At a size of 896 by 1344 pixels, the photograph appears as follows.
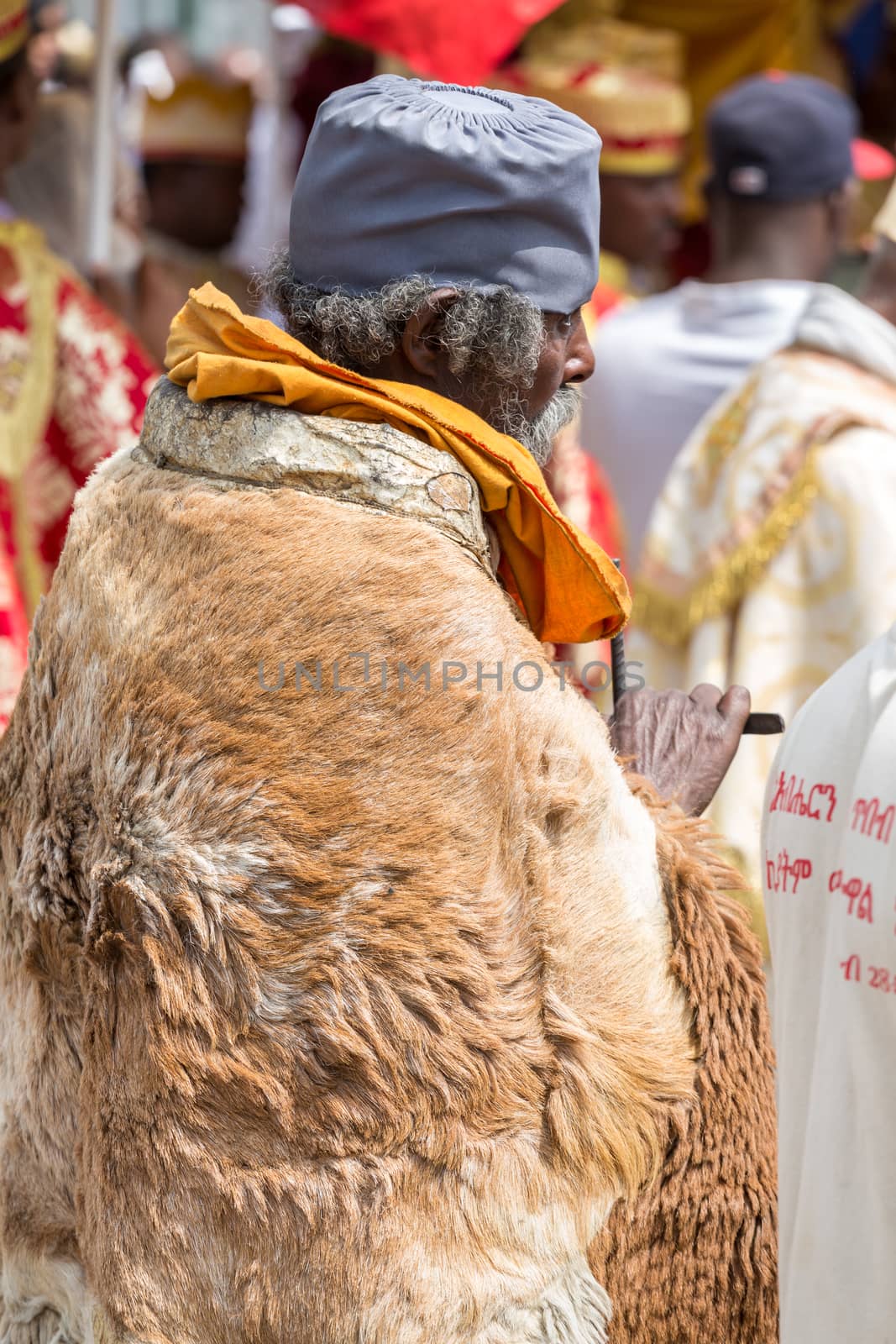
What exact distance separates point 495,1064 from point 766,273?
3.35 meters

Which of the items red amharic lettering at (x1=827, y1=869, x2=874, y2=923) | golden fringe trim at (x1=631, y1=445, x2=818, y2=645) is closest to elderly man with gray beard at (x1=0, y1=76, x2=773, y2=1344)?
red amharic lettering at (x1=827, y1=869, x2=874, y2=923)

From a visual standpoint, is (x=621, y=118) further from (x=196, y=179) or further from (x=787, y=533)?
(x=787, y=533)

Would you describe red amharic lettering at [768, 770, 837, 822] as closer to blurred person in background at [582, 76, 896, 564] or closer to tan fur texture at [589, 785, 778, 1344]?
tan fur texture at [589, 785, 778, 1344]

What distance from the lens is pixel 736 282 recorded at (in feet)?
15.1

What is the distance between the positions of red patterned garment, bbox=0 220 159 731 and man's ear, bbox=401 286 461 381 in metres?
1.94

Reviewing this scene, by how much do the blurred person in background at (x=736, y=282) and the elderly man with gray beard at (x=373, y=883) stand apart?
2.71 m

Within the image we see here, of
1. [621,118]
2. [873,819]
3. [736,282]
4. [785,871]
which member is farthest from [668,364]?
[873,819]

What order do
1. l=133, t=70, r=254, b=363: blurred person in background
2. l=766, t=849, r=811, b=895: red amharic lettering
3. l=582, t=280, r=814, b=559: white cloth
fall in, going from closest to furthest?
l=766, t=849, r=811, b=895: red amharic lettering → l=582, t=280, r=814, b=559: white cloth → l=133, t=70, r=254, b=363: blurred person in background

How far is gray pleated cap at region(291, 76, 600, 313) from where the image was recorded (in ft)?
6.00

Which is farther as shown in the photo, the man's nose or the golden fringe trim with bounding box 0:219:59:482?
the golden fringe trim with bounding box 0:219:59:482

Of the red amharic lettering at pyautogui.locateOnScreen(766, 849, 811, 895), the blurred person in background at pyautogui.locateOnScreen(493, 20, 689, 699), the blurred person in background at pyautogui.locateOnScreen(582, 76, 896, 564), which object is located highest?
the blurred person in background at pyautogui.locateOnScreen(493, 20, 689, 699)

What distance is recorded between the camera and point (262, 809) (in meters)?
1.68

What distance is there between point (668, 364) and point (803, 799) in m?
3.25

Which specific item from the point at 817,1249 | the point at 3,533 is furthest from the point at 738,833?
the point at 817,1249
